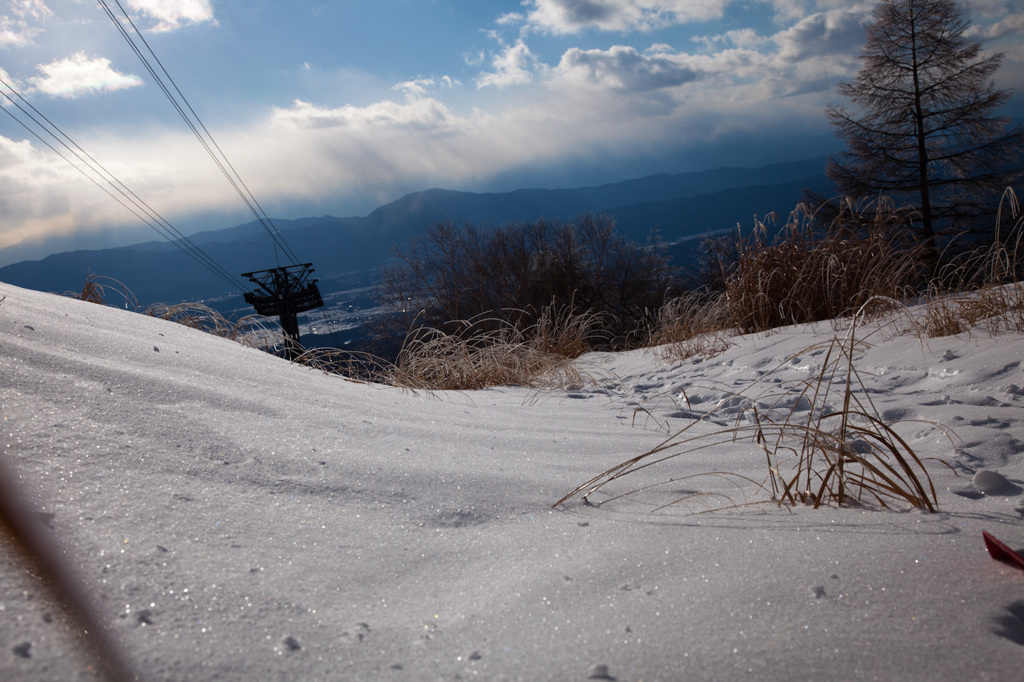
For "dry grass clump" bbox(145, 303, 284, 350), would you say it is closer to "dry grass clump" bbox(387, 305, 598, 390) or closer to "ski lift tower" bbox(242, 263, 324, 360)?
"dry grass clump" bbox(387, 305, 598, 390)

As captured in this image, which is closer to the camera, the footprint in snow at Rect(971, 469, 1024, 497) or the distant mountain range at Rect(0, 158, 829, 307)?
the footprint in snow at Rect(971, 469, 1024, 497)

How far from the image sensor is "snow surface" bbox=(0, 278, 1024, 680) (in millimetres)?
512

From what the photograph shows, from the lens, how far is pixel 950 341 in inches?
88.3

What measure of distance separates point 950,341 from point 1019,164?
20.8m

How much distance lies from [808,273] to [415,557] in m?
4.20

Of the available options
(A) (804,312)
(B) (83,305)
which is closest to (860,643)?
(B) (83,305)

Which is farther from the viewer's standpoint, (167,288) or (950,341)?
(167,288)

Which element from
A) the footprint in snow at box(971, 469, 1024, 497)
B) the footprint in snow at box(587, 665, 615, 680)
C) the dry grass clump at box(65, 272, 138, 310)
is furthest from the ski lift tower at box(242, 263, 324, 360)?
the footprint in snow at box(587, 665, 615, 680)

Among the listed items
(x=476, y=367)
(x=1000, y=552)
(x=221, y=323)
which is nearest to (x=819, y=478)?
(x=1000, y=552)

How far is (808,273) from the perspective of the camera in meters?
4.03

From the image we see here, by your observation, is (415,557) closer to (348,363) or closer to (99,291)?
(348,363)

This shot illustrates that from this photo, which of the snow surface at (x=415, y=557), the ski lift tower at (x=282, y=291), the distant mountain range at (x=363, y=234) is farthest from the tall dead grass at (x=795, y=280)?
the distant mountain range at (x=363, y=234)

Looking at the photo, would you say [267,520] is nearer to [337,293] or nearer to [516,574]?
[516,574]

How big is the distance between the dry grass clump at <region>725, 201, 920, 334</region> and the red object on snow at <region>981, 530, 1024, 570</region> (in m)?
3.26
